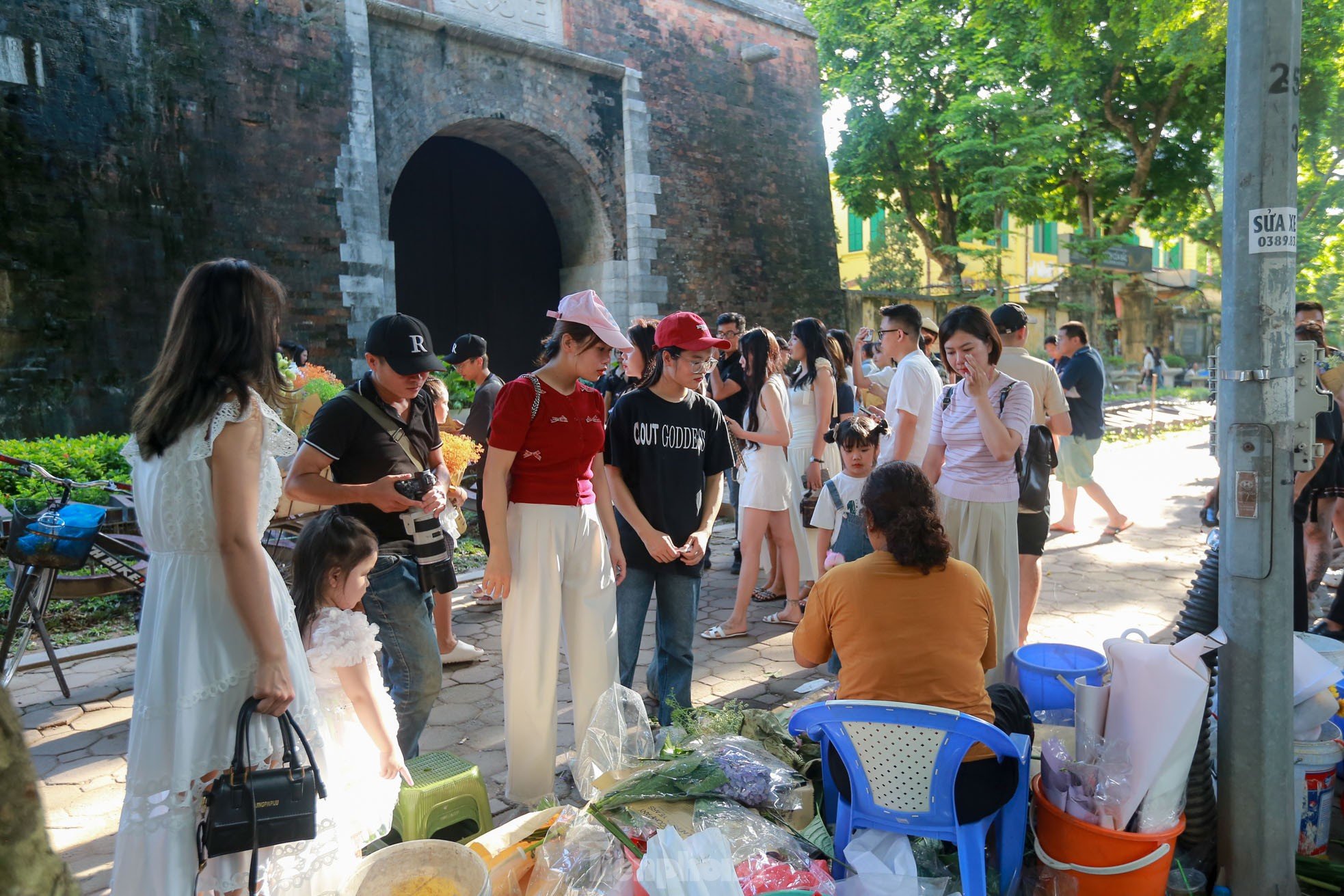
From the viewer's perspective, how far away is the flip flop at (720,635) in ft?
17.6

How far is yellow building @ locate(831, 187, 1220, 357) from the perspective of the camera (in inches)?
1195

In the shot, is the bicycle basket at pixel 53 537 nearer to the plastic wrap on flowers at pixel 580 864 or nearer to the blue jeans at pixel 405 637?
the blue jeans at pixel 405 637

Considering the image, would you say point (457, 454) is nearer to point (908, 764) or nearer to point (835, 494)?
point (835, 494)

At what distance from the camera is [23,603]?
4418mm

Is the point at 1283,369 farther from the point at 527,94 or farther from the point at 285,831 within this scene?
the point at 527,94

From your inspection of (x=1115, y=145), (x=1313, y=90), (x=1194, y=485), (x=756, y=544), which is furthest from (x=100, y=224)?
(x=1115, y=145)

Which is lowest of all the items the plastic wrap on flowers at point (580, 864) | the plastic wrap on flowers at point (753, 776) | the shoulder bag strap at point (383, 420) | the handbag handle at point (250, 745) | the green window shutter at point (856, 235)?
the plastic wrap on flowers at point (580, 864)

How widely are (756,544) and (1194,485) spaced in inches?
312

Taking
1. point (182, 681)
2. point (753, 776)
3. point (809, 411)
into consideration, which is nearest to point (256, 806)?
point (182, 681)

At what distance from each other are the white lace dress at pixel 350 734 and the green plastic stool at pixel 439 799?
0.15m

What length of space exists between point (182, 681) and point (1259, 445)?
9.76 feet

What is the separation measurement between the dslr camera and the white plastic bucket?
2905 millimetres

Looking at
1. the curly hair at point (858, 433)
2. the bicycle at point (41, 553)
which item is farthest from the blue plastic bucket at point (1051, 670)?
the bicycle at point (41, 553)

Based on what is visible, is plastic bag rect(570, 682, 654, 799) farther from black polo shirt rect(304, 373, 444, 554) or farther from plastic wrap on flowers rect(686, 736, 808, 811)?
black polo shirt rect(304, 373, 444, 554)
